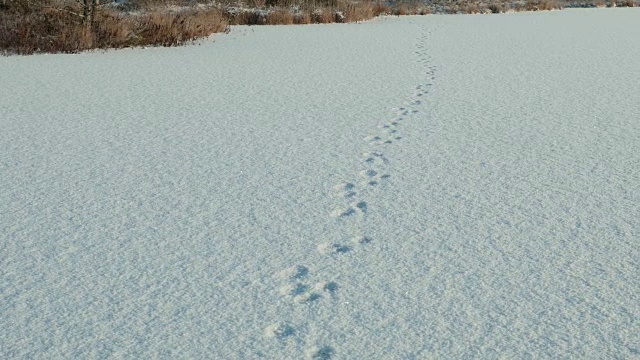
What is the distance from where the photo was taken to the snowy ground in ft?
7.73

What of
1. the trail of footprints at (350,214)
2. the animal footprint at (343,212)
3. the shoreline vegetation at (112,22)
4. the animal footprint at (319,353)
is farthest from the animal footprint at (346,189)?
the shoreline vegetation at (112,22)

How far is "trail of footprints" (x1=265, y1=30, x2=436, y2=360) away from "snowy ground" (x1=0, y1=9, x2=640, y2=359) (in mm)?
11

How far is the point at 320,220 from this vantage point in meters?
3.38

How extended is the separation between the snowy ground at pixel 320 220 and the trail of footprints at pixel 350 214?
0.4 inches

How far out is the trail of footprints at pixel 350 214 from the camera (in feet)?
7.79

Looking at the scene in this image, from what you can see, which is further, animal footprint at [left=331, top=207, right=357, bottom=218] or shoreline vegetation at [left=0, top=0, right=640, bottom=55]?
shoreline vegetation at [left=0, top=0, right=640, bottom=55]

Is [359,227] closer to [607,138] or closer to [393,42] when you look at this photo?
[607,138]

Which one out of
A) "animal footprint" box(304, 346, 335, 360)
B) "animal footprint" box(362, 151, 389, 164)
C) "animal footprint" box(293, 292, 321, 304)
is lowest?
"animal footprint" box(304, 346, 335, 360)

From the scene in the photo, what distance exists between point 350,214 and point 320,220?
0.17 metres

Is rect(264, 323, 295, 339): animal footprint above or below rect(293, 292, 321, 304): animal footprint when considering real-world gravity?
below

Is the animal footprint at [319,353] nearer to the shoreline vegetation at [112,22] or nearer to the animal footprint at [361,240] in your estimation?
the animal footprint at [361,240]

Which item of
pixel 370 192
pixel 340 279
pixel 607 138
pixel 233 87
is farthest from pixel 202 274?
pixel 233 87

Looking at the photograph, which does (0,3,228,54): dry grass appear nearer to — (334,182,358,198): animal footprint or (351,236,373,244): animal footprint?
(334,182,358,198): animal footprint

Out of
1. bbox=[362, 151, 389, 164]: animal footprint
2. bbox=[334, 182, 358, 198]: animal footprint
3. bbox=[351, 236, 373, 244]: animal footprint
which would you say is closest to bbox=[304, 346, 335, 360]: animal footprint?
bbox=[351, 236, 373, 244]: animal footprint
